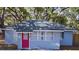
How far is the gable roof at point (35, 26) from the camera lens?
5684 mm

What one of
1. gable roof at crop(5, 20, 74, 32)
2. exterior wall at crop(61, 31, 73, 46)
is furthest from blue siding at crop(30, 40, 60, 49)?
gable roof at crop(5, 20, 74, 32)

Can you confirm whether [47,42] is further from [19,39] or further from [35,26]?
[19,39]

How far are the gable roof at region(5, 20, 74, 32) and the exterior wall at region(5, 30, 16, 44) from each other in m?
0.13

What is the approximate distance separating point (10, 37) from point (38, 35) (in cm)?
65

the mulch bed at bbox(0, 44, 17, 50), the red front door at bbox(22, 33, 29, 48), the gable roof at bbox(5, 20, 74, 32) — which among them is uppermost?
the gable roof at bbox(5, 20, 74, 32)

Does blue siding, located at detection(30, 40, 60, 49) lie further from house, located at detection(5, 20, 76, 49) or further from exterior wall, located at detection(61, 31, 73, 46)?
exterior wall, located at detection(61, 31, 73, 46)

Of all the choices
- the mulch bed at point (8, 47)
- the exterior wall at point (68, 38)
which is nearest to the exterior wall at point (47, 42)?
the exterior wall at point (68, 38)

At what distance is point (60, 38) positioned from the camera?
573 cm

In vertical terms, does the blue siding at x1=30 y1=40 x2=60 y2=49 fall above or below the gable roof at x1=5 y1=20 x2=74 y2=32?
below

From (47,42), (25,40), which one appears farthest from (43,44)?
(25,40)

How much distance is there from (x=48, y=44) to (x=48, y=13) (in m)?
0.72

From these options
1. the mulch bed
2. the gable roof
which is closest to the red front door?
the gable roof

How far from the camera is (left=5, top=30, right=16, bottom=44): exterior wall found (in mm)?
5665

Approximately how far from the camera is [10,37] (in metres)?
5.68
